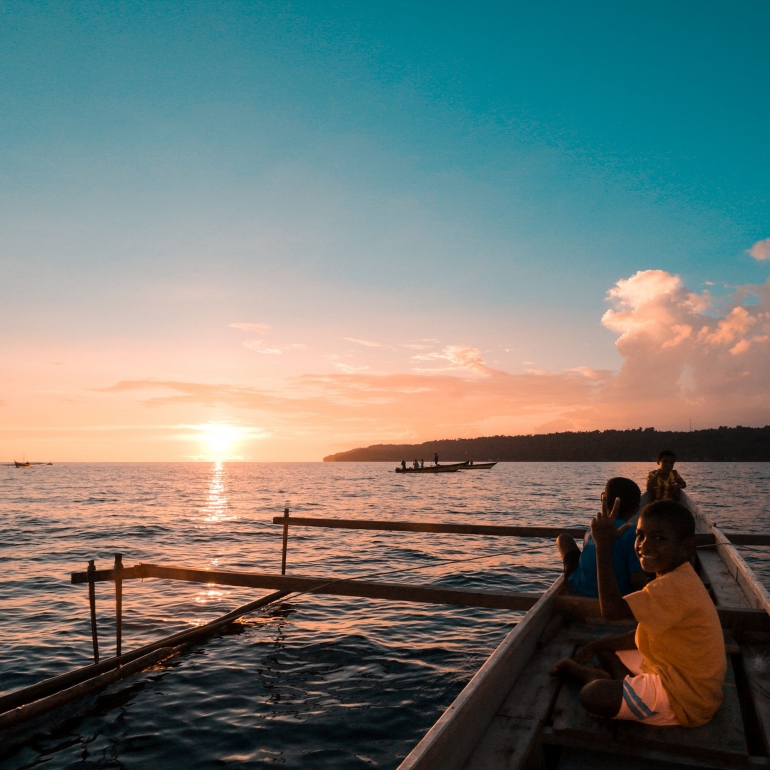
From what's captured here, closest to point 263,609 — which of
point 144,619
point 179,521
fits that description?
point 144,619

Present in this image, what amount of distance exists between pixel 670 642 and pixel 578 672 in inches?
37.3

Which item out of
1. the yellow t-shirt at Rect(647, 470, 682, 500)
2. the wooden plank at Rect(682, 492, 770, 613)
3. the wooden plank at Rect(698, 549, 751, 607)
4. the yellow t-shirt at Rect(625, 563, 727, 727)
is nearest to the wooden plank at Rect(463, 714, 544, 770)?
the yellow t-shirt at Rect(625, 563, 727, 727)

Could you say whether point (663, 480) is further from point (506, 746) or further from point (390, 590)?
point (506, 746)

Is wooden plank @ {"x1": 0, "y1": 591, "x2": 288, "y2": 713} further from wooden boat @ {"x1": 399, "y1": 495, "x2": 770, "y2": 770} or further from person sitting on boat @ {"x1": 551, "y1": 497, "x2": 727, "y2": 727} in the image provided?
person sitting on boat @ {"x1": 551, "y1": 497, "x2": 727, "y2": 727}

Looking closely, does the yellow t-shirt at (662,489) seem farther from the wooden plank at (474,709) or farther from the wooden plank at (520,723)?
the wooden plank at (520,723)

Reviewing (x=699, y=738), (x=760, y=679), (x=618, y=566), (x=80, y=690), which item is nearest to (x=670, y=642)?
(x=699, y=738)

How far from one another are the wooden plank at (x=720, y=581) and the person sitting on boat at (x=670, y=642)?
4289 mm

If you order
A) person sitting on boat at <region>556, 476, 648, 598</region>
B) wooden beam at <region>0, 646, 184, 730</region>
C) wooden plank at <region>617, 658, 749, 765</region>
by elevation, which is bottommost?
wooden beam at <region>0, 646, 184, 730</region>

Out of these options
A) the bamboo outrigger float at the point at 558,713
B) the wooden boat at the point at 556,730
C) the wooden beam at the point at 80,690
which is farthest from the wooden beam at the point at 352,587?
the wooden boat at the point at 556,730

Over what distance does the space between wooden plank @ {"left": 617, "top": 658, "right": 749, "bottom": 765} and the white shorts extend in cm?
7

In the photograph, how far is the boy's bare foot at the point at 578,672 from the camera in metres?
4.29

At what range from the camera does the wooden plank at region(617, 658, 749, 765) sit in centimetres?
349

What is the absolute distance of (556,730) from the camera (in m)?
3.75

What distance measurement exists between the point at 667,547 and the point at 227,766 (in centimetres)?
559
